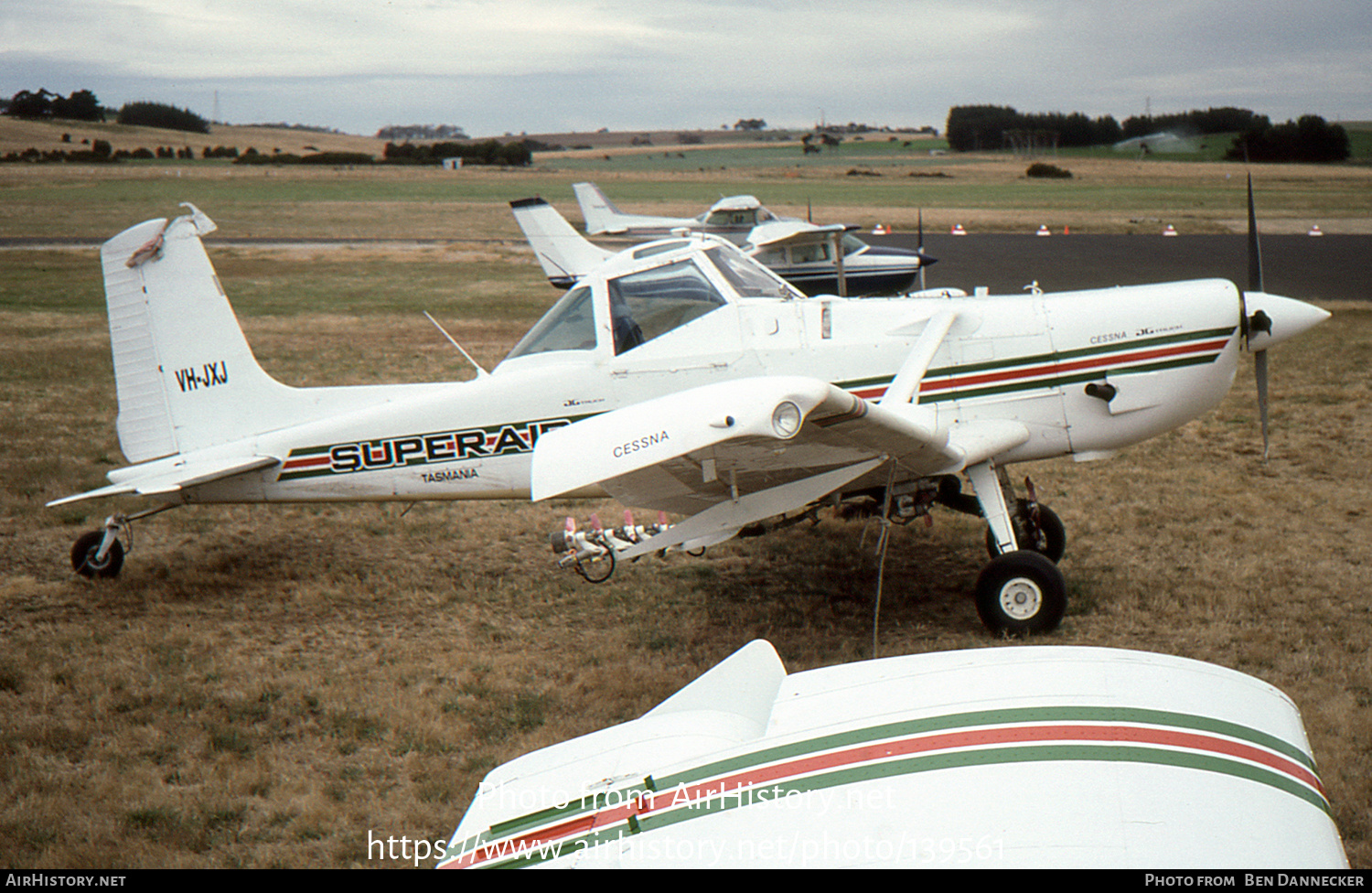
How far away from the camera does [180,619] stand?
6285mm

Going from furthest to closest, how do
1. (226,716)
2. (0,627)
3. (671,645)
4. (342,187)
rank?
(342,187)
(0,627)
(671,645)
(226,716)

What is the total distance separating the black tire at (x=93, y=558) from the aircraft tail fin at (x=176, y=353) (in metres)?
0.73

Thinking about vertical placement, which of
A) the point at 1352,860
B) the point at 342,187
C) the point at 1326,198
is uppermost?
the point at 342,187

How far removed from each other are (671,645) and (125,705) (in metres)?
2.98

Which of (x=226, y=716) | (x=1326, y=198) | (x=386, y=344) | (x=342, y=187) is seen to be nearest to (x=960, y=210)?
(x=1326, y=198)

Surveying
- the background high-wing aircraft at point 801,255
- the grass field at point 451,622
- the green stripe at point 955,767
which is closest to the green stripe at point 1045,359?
the grass field at point 451,622

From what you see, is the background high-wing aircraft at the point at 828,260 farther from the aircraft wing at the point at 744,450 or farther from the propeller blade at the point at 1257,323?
the aircraft wing at the point at 744,450

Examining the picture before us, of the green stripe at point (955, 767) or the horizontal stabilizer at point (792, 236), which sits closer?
the green stripe at point (955, 767)

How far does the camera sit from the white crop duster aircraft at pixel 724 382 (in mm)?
5477

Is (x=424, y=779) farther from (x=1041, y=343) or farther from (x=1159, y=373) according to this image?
(x=1159, y=373)

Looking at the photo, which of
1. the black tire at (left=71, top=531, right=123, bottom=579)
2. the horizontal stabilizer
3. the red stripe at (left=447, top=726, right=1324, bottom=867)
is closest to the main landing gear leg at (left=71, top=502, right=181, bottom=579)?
the black tire at (left=71, top=531, right=123, bottom=579)

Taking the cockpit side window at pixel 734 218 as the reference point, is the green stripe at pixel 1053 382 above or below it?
below

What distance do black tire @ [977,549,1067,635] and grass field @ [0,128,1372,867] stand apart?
7.7 inches

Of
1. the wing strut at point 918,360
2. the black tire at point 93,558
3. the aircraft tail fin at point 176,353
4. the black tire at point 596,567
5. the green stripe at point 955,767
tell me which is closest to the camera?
the green stripe at point 955,767
